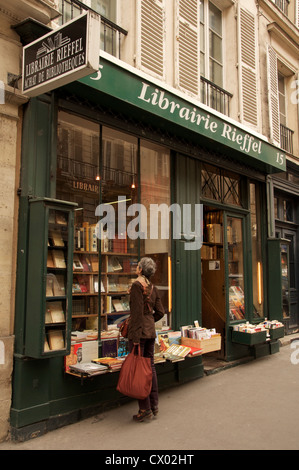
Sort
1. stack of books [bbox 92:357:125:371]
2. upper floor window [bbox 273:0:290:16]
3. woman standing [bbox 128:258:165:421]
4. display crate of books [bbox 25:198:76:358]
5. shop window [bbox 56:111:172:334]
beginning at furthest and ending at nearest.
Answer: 1. upper floor window [bbox 273:0:290:16]
2. shop window [bbox 56:111:172:334]
3. stack of books [bbox 92:357:125:371]
4. woman standing [bbox 128:258:165:421]
5. display crate of books [bbox 25:198:76:358]

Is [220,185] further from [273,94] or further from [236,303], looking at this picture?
[273,94]

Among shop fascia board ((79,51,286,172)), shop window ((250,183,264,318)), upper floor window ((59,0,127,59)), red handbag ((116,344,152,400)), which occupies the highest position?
upper floor window ((59,0,127,59))

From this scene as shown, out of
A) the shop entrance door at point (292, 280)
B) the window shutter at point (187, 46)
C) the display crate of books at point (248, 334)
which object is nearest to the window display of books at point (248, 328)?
the display crate of books at point (248, 334)

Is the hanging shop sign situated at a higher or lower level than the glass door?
higher

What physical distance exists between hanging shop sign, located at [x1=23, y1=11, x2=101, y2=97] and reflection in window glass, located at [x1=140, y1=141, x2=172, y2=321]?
2512 mm

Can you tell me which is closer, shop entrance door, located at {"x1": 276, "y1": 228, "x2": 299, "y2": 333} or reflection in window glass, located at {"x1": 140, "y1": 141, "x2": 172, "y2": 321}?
reflection in window glass, located at {"x1": 140, "y1": 141, "x2": 172, "y2": 321}

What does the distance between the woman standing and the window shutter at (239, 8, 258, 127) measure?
5.37 m

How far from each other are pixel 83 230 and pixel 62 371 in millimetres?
1917

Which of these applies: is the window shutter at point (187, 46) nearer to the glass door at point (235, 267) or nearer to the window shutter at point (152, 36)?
the window shutter at point (152, 36)

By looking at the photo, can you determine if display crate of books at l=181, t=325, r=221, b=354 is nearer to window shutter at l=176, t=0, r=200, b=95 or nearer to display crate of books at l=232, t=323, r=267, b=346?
display crate of books at l=232, t=323, r=267, b=346

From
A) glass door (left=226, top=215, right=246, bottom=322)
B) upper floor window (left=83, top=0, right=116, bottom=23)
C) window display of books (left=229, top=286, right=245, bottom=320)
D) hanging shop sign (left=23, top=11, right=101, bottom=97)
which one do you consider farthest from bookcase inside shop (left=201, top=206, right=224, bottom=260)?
hanging shop sign (left=23, top=11, right=101, bottom=97)

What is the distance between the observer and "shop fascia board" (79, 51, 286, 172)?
5.20m

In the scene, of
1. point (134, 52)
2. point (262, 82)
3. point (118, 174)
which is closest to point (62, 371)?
point (118, 174)

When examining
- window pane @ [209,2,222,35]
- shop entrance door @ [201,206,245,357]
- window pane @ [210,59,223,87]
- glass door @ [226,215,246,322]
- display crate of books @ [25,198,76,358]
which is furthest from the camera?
window pane @ [209,2,222,35]
